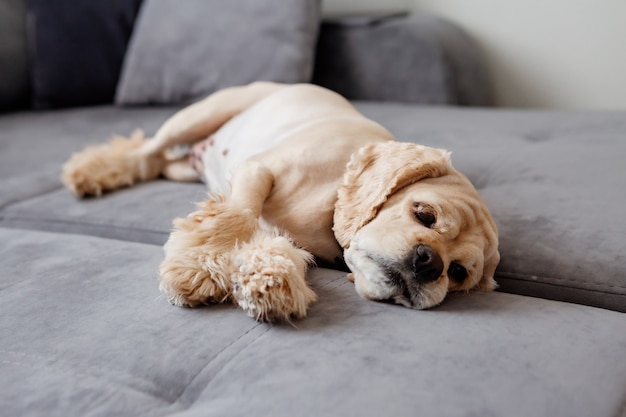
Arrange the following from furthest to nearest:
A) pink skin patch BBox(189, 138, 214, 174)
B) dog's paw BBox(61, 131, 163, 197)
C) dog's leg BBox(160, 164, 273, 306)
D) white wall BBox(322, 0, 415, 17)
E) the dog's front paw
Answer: white wall BBox(322, 0, 415, 17)
pink skin patch BBox(189, 138, 214, 174)
dog's paw BBox(61, 131, 163, 197)
dog's leg BBox(160, 164, 273, 306)
the dog's front paw

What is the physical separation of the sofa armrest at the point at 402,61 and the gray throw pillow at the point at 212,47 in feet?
0.82

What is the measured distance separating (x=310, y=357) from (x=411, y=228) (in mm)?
408

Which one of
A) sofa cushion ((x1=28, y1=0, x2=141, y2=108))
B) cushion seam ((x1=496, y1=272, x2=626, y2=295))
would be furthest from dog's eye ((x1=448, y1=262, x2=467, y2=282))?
sofa cushion ((x1=28, y1=0, x2=141, y2=108))

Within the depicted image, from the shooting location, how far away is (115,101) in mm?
Result: 3646

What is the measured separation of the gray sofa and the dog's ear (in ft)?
0.44

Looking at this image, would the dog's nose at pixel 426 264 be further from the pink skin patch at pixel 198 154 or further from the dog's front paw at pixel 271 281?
the pink skin patch at pixel 198 154

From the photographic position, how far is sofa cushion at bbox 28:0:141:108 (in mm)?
3479

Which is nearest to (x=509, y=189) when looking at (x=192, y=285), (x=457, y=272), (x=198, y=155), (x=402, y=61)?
(x=457, y=272)

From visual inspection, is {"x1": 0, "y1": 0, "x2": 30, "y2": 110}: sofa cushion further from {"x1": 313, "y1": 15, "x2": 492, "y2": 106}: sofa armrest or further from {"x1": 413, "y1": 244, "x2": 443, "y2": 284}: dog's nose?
{"x1": 413, "y1": 244, "x2": 443, "y2": 284}: dog's nose

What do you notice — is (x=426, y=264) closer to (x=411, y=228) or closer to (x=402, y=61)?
(x=411, y=228)

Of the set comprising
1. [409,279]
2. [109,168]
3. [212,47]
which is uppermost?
[409,279]

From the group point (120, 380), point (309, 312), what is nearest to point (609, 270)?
point (309, 312)

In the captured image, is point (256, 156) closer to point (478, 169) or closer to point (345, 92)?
point (478, 169)

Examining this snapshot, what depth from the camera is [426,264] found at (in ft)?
4.47
